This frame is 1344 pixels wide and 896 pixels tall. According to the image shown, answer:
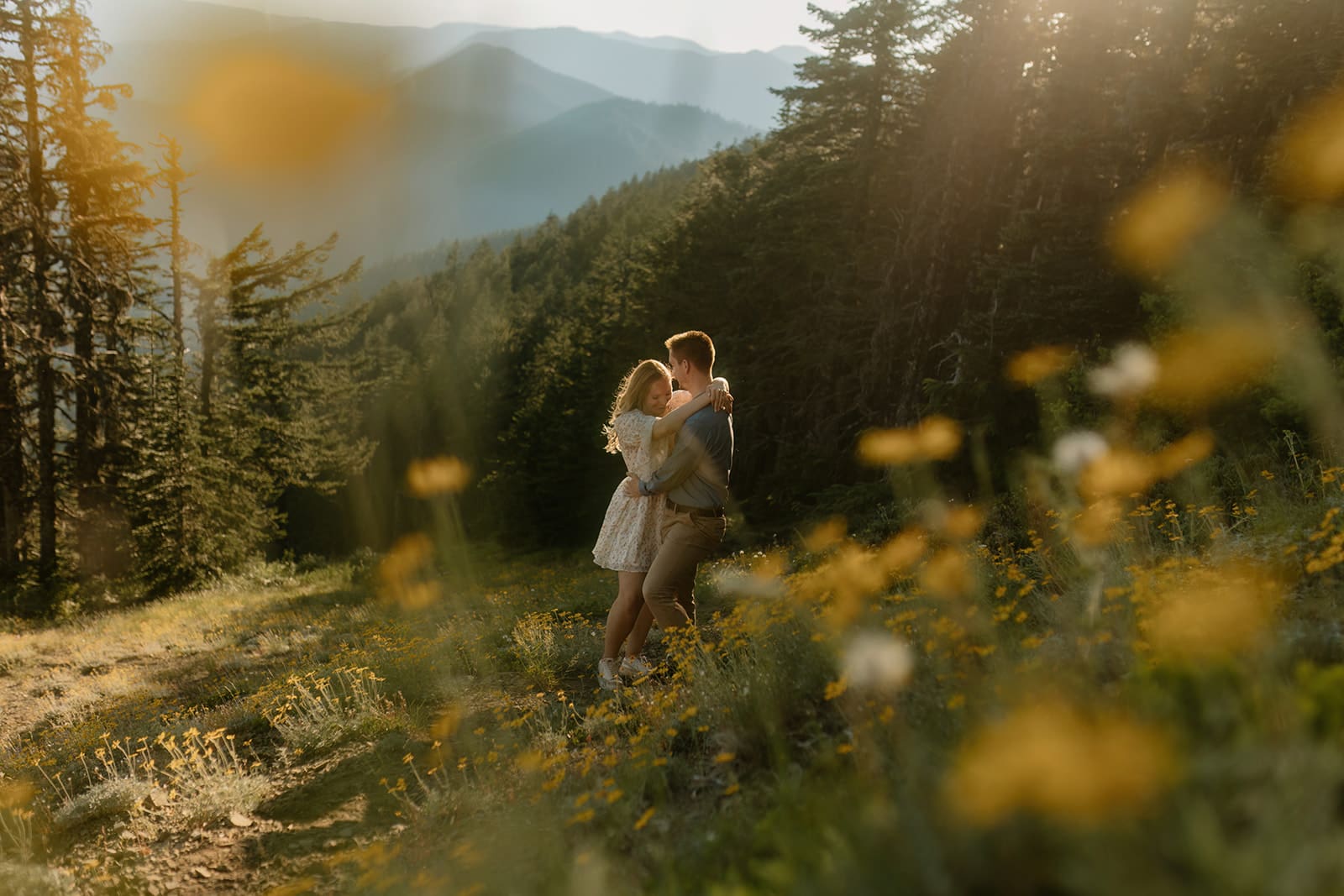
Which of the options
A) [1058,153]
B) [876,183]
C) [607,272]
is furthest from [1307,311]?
[607,272]

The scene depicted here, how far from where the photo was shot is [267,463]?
26.8 meters

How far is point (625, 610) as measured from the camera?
5.38 metres

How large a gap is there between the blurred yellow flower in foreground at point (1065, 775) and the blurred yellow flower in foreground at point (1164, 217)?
395 inches

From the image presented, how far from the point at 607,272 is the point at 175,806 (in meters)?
37.1

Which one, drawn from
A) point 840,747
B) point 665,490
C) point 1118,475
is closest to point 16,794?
point 665,490

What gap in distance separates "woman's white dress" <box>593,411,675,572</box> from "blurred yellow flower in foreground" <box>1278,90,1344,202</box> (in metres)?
9.25

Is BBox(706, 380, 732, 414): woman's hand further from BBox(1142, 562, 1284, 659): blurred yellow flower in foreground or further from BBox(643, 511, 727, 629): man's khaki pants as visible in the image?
BBox(1142, 562, 1284, 659): blurred yellow flower in foreground

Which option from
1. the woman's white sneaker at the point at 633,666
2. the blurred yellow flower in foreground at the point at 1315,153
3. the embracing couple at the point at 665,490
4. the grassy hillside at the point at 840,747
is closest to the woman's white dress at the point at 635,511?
the embracing couple at the point at 665,490

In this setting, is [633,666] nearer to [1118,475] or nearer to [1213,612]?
[1213,612]

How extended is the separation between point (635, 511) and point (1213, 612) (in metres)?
3.56

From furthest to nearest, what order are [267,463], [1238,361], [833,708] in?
1. [267,463]
2. [1238,361]
3. [833,708]

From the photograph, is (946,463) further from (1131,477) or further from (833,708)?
(833,708)

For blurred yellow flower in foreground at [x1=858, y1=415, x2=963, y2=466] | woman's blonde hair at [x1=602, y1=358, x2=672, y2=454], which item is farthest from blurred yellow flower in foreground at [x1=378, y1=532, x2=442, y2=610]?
woman's blonde hair at [x1=602, y1=358, x2=672, y2=454]

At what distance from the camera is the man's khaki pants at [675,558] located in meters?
5.05
